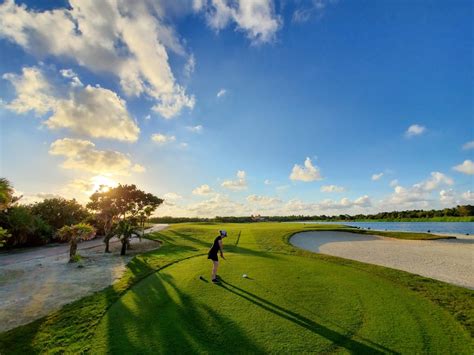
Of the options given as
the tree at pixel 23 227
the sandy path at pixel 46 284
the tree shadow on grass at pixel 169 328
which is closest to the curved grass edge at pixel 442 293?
the tree shadow on grass at pixel 169 328

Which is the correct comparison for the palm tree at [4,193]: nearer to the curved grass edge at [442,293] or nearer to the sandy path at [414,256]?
the curved grass edge at [442,293]

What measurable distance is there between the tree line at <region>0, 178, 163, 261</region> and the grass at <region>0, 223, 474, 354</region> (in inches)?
364

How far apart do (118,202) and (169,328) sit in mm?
40286

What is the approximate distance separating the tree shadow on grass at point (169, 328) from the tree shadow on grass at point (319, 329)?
4.49 feet

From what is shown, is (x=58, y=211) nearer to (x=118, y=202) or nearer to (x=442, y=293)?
(x=118, y=202)

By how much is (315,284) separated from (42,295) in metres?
10.2

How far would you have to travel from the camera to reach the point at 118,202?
1684 inches

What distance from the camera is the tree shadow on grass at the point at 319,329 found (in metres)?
5.42

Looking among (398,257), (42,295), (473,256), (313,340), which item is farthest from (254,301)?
(473,256)

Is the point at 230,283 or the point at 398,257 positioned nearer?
the point at 230,283

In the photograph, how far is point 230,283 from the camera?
9883 mm

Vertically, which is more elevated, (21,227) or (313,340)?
(21,227)

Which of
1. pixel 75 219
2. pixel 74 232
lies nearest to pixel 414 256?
pixel 74 232

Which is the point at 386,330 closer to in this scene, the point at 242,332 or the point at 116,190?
the point at 242,332
